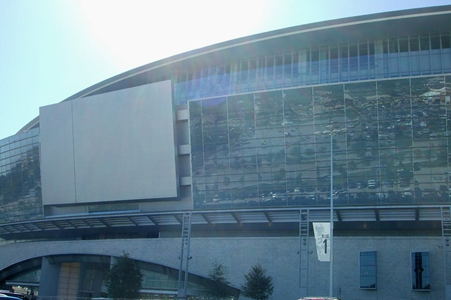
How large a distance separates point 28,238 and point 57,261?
15448 millimetres

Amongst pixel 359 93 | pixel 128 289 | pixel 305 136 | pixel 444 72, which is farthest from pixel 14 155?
pixel 444 72

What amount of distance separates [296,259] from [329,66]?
1666 cm

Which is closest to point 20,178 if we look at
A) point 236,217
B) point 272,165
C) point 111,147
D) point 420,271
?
point 111,147

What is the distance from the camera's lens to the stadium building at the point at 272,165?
45.7m

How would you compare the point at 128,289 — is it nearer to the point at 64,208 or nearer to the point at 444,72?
the point at 64,208

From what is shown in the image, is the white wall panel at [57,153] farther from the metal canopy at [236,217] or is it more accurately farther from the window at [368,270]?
the window at [368,270]

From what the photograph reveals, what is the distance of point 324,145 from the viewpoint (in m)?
48.5

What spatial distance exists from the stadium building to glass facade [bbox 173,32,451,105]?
114 mm

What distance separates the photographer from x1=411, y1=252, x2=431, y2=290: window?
4319cm

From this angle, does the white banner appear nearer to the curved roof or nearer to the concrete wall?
the concrete wall

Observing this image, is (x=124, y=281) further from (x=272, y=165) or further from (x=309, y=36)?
(x=309, y=36)

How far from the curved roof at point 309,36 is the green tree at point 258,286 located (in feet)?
65.0

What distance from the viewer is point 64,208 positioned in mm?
64125

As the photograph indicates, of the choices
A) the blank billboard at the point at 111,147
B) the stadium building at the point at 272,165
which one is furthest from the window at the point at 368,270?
the blank billboard at the point at 111,147
